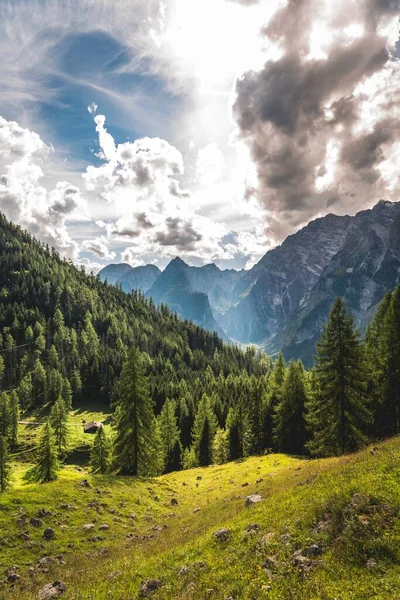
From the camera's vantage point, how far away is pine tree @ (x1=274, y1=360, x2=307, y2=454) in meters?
→ 58.0

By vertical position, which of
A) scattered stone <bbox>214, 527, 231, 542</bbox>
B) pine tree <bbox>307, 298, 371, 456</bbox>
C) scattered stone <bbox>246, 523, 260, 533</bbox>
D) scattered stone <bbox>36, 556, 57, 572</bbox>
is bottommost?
scattered stone <bbox>36, 556, 57, 572</bbox>

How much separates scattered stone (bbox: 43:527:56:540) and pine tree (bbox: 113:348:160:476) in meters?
20.5

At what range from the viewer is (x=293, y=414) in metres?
→ 57.8

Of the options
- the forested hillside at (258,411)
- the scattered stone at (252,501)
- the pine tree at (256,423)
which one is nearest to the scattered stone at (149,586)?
the scattered stone at (252,501)

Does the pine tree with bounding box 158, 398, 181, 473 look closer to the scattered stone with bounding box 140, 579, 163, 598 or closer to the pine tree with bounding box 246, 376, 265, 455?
the pine tree with bounding box 246, 376, 265, 455

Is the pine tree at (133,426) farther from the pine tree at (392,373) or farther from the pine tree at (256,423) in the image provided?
the pine tree at (392,373)

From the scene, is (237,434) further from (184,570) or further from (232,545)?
(184,570)

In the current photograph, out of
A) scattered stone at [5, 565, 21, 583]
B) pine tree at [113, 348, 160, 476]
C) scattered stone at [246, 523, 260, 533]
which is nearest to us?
scattered stone at [246, 523, 260, 533]

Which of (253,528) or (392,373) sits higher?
(392,373)

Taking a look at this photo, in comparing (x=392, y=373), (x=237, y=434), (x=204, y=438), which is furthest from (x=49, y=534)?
(x=204, y=438)

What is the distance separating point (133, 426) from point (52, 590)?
28.2m

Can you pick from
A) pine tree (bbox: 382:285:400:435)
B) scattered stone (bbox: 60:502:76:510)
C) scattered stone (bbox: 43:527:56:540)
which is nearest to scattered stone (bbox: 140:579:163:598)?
scattered stone (bbox: 43:527:56:540)

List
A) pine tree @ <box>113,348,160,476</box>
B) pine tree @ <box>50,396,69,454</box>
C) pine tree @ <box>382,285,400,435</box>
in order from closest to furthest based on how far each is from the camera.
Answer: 1. pine tree @ <box>382,285,400,435</box>
2. pine tree @ <box>113,348,160,476</box>
3. pine tree @ <box>50,396,69,454</box>

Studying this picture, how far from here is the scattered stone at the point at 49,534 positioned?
2241cm
